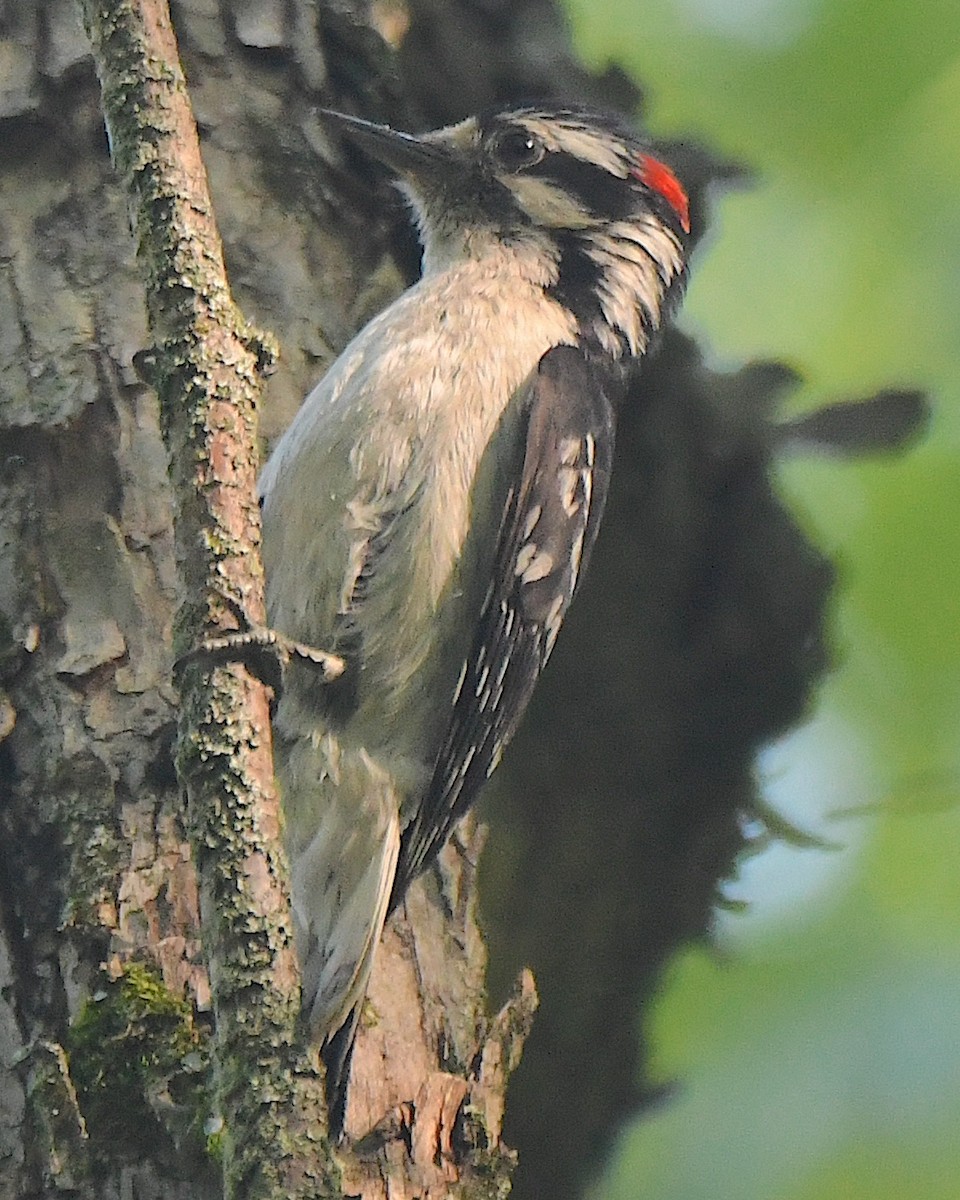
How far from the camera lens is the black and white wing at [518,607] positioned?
3.21 meters

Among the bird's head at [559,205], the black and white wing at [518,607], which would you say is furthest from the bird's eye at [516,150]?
the black and white wing at [518,607]

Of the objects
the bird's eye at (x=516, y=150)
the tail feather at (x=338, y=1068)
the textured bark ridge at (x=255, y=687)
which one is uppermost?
the bird's eye at (x=516, y=150)

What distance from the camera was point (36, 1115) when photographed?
8.23ft

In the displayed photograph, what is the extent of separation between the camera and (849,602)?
4.14 m

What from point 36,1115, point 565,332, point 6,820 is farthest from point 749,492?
point 36,1115

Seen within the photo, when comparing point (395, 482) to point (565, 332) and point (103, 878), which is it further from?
point (103, 878)

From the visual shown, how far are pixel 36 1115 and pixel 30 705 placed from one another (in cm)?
75

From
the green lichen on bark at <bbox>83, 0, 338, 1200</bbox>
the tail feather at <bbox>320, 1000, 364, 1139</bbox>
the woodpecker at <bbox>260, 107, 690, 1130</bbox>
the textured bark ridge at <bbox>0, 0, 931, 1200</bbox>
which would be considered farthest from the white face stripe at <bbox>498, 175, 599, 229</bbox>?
the tail feather at <bbox>320, 1000, 364, 1139</bbox>

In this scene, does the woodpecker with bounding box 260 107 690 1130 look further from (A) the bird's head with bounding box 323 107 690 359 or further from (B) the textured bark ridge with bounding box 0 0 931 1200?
(A) the bird's head with bounding box 323 107 690 359

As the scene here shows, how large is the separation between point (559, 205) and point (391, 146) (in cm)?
47

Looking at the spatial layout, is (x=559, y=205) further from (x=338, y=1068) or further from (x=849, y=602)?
(x=338, y=1068)

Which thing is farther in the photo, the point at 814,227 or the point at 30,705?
the point at 814,227

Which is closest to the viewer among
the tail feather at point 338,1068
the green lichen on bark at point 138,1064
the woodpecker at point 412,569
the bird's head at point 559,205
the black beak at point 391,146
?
the green lichen on bark at point 138,1064

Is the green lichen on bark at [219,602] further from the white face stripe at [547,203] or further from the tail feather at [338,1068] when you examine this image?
the white face stripe at [547,203]
